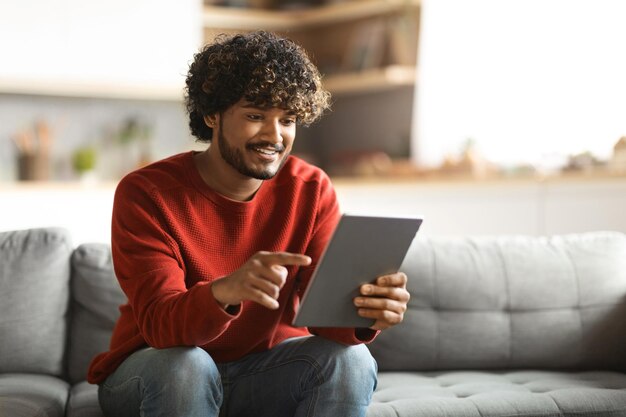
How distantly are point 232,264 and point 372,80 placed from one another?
3.08m

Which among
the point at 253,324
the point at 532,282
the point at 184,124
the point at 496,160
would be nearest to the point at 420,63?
the point at 496,160

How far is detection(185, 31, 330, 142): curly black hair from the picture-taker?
1.99 m

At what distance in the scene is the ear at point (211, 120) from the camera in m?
2.12

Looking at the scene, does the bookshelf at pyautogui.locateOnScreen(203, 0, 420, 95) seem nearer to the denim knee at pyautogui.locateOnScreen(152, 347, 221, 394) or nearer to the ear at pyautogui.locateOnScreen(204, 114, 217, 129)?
the ear at pyautogui.locateOnScreen(204, 114, 217, 129)

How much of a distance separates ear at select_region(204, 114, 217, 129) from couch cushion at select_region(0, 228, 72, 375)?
0.67m

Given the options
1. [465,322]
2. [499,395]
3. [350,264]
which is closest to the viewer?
[350,264]

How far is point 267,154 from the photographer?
201 centimetres

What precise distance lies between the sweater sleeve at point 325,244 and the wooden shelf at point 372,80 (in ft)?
8.87

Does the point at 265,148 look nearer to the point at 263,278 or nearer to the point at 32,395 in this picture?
the point at 263,278

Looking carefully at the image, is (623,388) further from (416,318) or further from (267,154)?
(267,154)

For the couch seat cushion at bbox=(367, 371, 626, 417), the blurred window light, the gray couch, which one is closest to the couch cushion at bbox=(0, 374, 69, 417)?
the gray couch

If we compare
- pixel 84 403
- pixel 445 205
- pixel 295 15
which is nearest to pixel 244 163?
pixel 84 403

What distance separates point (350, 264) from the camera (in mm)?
1784

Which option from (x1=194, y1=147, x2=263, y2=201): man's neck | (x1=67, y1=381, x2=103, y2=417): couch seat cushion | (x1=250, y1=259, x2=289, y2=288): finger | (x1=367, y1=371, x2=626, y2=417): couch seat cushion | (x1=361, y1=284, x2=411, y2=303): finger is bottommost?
(x1=67, y1=381, x2=103, y2=417): couch seat cushion
